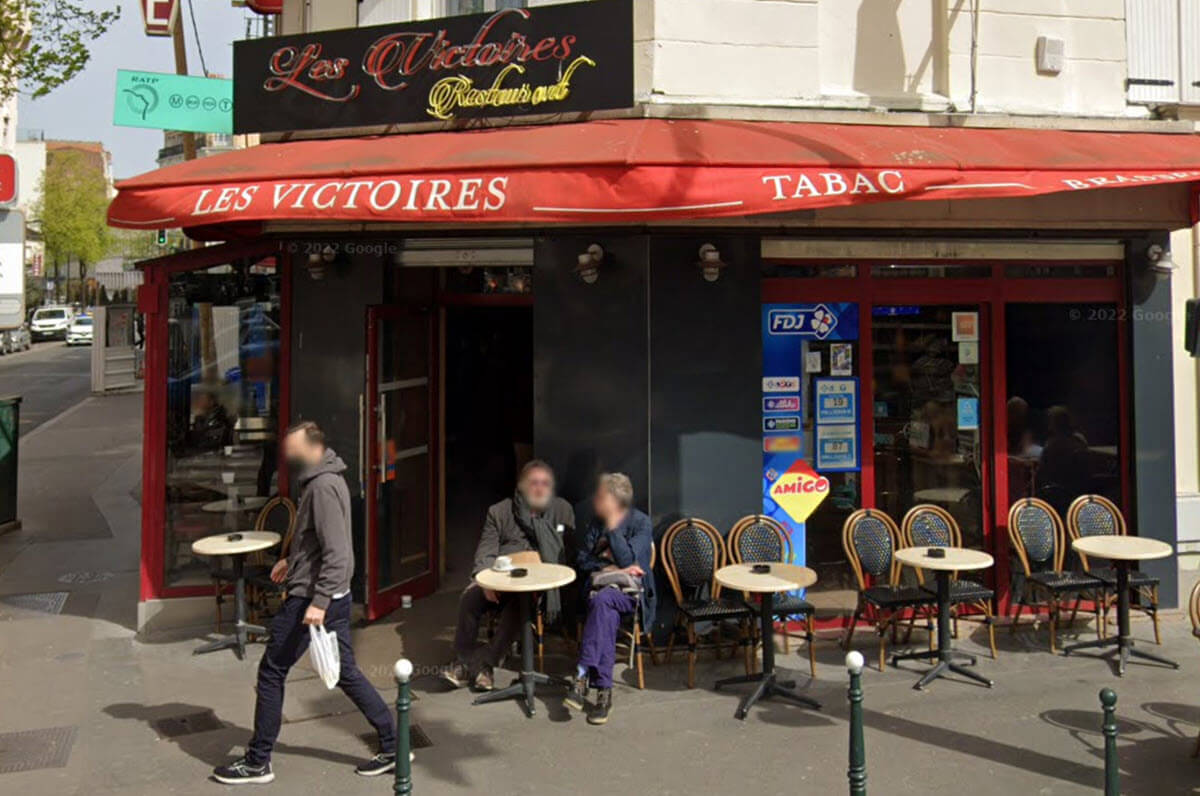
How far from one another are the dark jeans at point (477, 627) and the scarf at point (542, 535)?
426 millimetres

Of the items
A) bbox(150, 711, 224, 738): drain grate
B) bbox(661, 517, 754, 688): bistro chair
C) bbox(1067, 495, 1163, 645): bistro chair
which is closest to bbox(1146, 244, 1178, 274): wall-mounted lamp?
bbox(1067, 495, 1163, 645): bistro chair

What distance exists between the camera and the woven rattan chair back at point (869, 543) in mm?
8047

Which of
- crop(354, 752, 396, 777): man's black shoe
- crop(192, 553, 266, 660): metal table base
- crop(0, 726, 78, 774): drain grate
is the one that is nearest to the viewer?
crop(354, 752, 396, 777): man's black shoe

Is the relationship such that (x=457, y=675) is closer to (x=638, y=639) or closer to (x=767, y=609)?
(x=638, y=639)

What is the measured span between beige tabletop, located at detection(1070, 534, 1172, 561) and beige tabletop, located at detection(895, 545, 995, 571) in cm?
87

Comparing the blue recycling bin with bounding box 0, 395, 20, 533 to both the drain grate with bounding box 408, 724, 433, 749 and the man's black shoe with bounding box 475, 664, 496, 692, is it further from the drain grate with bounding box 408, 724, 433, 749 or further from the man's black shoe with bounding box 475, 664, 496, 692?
the drain grate with bounding box 408, 724, 433, 749

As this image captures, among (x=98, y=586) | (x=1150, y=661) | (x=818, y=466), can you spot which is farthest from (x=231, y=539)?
(x=1150, y=661)

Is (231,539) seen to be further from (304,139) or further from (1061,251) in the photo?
(1061,251)

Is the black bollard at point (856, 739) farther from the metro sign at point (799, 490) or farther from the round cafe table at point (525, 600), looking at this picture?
the metro sign at point (799, 490)

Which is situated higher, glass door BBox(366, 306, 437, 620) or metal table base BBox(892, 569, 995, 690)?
glass door BBox(366, 306, 437, 620)

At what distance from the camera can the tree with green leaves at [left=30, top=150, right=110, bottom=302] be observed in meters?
56.2

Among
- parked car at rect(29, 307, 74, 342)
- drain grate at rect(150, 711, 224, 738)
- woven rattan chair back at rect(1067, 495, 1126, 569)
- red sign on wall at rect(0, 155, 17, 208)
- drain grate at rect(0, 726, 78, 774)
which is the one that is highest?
parked car at rect(29, 307, 74, 342)

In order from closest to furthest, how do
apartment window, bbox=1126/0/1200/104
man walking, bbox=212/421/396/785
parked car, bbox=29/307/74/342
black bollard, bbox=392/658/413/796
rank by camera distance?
black bollard, bbox=392/658/413/796 < man walking, bbox=212/421/396/785 < apartment window, bbox=1126/0/1200/104 < parked car, bbox=29/307/74/342

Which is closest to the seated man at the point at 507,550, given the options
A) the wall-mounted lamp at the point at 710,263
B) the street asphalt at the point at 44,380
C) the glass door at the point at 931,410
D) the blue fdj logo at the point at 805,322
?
the wall-mounted lamp at the point at 710,263
